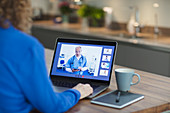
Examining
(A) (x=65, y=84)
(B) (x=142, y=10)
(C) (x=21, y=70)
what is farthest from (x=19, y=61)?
(B) (x=142, y=10)

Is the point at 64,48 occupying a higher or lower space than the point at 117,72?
higher

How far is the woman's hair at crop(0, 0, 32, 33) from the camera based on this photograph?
99 cm

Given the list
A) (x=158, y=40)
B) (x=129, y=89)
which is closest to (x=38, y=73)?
(x=129, y=89)

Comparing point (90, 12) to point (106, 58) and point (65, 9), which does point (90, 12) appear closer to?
point (65, 9)

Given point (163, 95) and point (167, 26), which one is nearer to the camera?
point (163, 95)

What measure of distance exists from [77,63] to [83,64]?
35 millimetres

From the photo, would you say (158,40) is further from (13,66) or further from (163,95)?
(13,66)

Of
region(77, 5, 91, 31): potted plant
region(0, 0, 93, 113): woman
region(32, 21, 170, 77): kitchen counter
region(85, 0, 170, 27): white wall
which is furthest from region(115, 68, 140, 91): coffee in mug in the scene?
region(77, 5, 91, 31): potted plant

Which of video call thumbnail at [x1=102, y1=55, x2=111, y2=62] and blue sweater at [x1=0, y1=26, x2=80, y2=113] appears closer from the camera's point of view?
blue sweater at [x1=0, y1=26, x2=80, y2=113]

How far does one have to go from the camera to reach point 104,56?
1537 millimetres

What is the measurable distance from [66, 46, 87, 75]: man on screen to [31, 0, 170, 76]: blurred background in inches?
61.8

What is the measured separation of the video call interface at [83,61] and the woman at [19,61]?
510 millimetres

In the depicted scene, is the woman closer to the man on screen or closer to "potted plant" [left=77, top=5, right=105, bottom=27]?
the man on screen

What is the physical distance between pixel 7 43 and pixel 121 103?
21.5 inches
